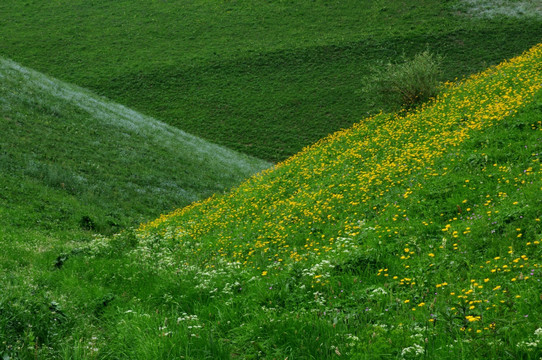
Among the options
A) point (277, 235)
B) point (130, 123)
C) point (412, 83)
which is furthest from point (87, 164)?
point (412, 83)

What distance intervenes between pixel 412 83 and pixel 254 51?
1653 inches

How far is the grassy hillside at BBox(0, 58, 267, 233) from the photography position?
16.7 metres

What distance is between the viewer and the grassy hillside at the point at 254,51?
49469mm

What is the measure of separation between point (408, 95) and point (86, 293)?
21.0 m

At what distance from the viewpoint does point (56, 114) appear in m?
28.0

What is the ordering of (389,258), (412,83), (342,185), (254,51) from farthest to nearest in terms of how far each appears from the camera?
(254,51)
(412,83)
(342,185)
(389,258)

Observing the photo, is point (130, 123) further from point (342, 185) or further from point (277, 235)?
point (277, 235)

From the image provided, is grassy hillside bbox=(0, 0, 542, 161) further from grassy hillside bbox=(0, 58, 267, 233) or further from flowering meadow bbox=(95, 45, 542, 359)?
flowering meadow bbox=(95, 45, 542, 359)

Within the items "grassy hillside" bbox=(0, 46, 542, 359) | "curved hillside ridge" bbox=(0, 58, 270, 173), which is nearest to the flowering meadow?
"grassy hillside" bbox=(0, 46, 542, 359)

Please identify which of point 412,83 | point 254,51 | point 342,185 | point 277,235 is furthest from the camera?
point 254,51

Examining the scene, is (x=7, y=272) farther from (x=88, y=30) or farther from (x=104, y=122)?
(x=88, y=30)

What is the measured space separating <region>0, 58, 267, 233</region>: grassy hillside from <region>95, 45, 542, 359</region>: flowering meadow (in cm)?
424

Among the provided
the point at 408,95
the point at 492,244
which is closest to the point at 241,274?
the point at 492,244

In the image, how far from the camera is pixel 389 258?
7848 millimetres
